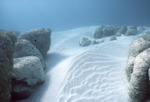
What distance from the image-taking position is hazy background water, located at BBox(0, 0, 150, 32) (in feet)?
180

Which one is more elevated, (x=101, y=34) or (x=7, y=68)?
(x=101, y=34)

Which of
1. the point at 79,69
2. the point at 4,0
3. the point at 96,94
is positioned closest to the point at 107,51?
the point at 79,69

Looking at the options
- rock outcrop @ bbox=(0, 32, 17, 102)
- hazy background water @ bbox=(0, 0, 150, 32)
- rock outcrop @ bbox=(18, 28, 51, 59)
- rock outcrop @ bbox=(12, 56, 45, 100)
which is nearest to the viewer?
rock outcrop @ bbox=(0, 32, 17, 102)

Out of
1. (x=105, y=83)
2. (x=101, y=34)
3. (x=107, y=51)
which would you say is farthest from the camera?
(x=101, y=34)

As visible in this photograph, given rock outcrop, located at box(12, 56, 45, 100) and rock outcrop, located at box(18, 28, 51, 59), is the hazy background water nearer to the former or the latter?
rock outcrop, located at box(18, 28, 51, 59)

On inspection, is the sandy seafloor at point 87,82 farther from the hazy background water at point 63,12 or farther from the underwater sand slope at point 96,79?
the hazy background water at point 63,12

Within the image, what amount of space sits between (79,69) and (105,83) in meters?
1.13

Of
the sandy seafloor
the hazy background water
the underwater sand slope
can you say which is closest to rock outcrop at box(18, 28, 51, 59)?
the sandy seafloor

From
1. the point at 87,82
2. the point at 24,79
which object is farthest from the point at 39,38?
the point at 87,82

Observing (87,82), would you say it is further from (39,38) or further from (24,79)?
(39,38)

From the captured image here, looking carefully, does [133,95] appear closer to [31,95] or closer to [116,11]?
[31,95]

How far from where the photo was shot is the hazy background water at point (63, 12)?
54781 mm

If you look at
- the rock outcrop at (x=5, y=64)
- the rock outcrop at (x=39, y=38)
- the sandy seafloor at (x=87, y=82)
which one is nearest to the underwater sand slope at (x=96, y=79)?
the sandy seafloor at (x=87, y=82)

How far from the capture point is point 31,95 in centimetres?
388
